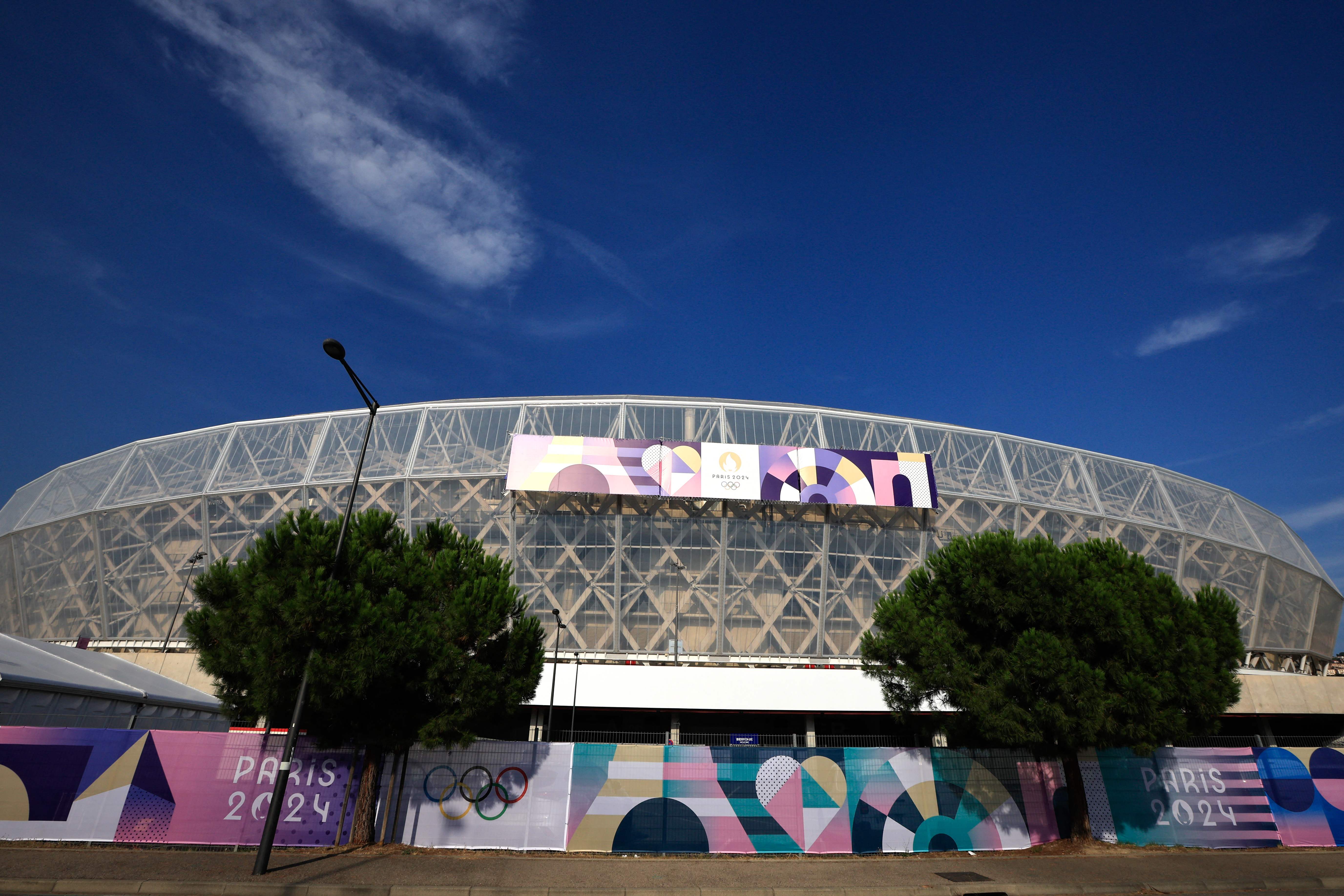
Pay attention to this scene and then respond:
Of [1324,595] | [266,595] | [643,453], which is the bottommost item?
[266,595]

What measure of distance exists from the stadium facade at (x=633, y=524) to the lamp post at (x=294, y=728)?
20.2 m

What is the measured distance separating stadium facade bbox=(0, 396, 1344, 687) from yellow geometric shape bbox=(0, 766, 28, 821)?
2045 cm

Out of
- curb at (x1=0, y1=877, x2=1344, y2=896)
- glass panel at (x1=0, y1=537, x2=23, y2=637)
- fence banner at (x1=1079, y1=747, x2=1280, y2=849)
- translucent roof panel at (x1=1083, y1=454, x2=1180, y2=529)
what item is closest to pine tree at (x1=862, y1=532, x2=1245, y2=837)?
fence banner at (x1=1079, y1=747, x2=1280, y2=849)

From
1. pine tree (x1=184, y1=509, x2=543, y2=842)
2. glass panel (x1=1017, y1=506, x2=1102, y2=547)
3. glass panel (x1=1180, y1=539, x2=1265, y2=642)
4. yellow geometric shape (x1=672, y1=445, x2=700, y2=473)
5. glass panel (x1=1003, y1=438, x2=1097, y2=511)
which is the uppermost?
glass panel (x1=1003, y1=438, x2=1097, y2=511)

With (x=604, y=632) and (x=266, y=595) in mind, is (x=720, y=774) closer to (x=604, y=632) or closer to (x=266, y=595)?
(x=266, y=595)

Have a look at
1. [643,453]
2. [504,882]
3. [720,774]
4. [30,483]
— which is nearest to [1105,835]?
[720,774]

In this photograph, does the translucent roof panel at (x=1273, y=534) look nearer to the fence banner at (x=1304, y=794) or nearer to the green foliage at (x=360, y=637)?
the fence banner at (x=1304, y=794)

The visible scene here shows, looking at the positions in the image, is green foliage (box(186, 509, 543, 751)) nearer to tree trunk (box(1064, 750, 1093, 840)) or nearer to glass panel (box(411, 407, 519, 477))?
tree trunk (box(1064, 750, 1093, 840))

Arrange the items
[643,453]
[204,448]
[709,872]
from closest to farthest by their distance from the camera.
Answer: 1. [709,872]
2. [643,453]
3. [204,448]

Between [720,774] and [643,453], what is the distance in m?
20.1

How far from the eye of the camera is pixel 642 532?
34031 mm

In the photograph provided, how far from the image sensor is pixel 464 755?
47.7 feet

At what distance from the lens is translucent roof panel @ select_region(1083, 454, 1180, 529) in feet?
127

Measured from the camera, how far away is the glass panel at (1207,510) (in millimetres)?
40156
